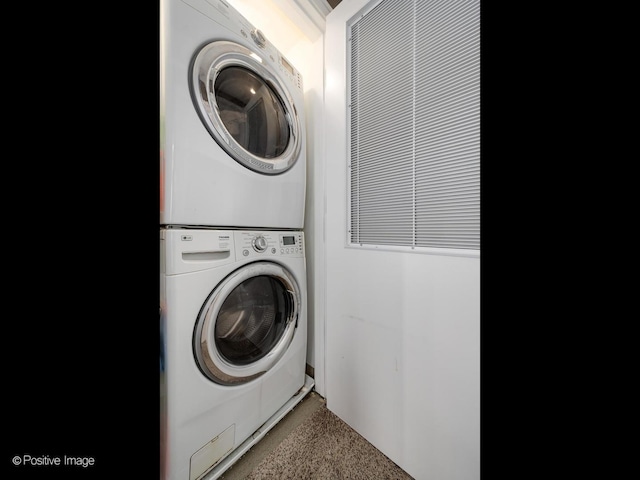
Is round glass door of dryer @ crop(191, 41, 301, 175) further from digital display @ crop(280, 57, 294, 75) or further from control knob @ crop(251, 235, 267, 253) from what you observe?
control knob @ crop(251, 235, 267, 253)

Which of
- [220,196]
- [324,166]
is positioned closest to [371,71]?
[324,166]

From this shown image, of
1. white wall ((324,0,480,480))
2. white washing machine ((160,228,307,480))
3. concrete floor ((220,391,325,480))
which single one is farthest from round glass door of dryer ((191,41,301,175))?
concrete floor ((220,391,325,480))

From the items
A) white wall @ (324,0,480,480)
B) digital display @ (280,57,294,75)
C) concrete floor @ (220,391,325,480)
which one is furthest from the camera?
digital display @ (280,57,294,75)

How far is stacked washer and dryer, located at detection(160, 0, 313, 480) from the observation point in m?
0.71

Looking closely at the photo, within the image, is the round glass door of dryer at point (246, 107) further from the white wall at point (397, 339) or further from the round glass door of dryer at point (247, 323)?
the round glass door of dryer at point (247, 323)

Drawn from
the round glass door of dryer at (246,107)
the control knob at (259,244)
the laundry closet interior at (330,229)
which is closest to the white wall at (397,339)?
the laundry closet interior at (330,229)

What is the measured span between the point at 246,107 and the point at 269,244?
22.4 inches

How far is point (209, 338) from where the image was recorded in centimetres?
78

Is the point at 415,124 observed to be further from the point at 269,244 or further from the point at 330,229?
the point at 269,244

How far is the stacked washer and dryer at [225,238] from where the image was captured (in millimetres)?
710
